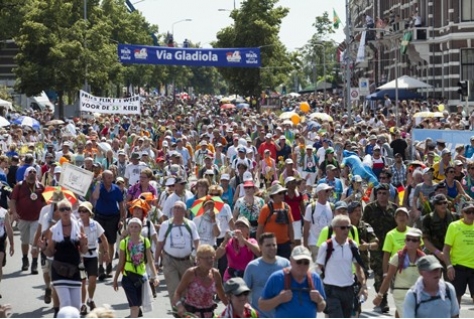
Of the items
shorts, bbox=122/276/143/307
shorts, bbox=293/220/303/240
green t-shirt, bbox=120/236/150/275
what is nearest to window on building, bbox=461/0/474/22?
shorts, bbox=293/220/303/240

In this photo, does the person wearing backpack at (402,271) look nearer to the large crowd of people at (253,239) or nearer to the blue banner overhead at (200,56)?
the large crowd of people at (253,239)

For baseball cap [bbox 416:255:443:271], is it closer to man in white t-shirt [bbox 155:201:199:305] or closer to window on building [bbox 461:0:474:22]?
man in white t-shirt [bbox 155:201:199:305]

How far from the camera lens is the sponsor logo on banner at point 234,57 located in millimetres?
57656

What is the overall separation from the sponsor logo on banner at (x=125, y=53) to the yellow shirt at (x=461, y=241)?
44.1 m

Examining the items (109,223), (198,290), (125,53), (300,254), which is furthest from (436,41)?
(300,254)

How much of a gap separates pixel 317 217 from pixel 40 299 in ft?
12.4

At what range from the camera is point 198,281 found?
36.6 feet

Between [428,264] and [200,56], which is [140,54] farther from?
[428,264]

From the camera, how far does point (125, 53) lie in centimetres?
5659


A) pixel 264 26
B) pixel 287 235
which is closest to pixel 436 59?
pixel 264 26

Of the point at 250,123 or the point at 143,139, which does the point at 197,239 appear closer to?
the point at 143,139

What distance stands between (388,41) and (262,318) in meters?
64.3

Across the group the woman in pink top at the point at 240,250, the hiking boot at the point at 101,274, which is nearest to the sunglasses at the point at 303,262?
the woman in pink top at the point at 240,250

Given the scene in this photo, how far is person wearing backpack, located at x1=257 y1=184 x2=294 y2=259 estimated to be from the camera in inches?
573
